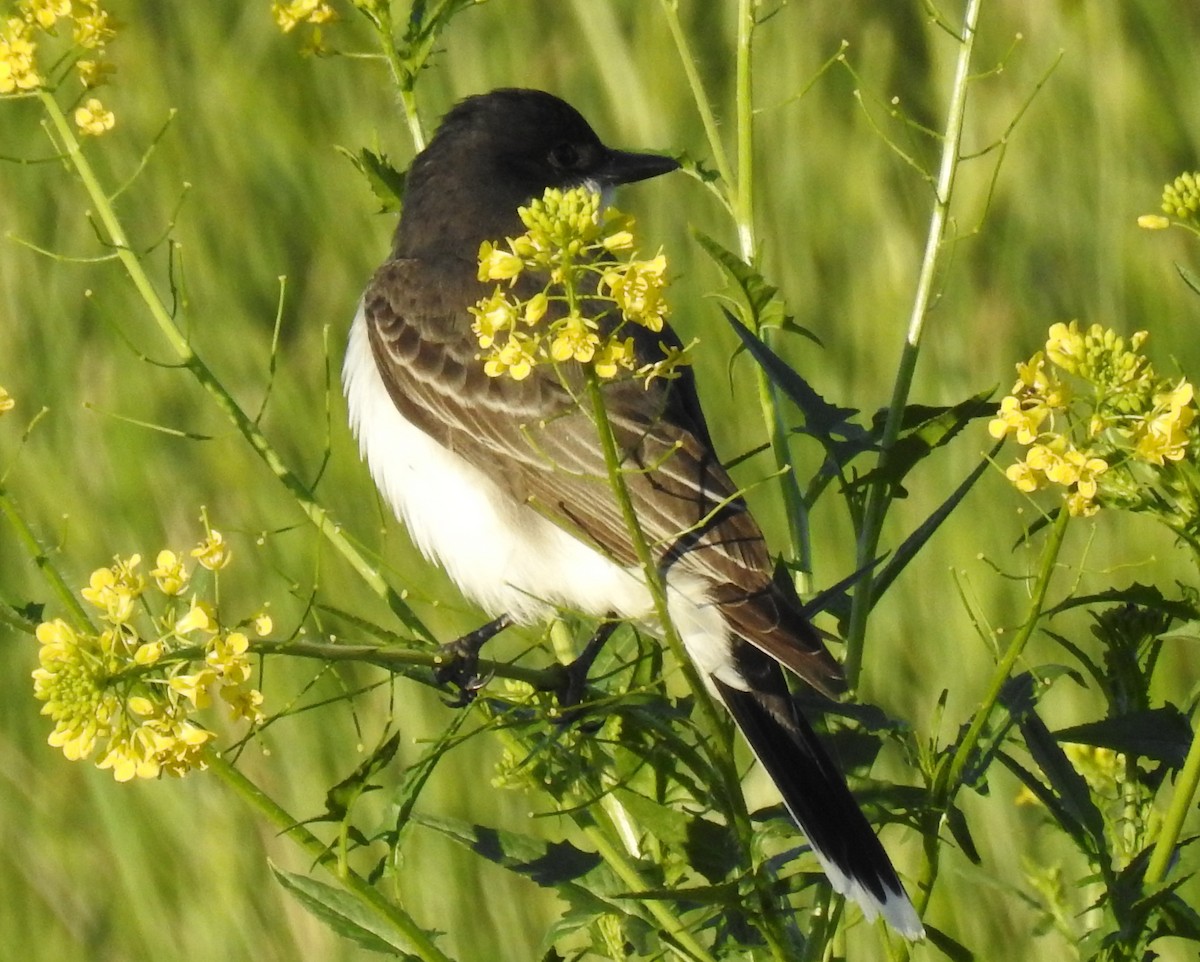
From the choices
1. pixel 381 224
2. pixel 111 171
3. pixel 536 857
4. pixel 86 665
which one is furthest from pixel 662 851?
pixel 111 171

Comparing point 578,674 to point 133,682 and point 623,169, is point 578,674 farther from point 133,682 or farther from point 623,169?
point 623,169

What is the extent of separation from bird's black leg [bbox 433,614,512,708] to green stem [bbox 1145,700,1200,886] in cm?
143

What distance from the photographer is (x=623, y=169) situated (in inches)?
208

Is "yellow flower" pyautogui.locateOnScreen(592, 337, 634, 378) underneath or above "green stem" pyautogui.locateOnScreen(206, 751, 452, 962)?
above

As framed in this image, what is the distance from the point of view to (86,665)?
2453mm

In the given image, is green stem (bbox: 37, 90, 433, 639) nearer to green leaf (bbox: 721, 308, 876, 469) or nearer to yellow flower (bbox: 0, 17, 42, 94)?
yellow flower (bbox: 0, 17, 42, 94)

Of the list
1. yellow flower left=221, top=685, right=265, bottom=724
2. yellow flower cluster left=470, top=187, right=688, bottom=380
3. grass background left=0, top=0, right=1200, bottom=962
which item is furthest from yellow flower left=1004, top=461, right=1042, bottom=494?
grass background left=0, top=0, right=1200, bottom=962

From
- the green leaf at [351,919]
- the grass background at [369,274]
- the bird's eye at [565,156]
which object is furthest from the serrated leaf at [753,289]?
the bird's eye at [565,156]

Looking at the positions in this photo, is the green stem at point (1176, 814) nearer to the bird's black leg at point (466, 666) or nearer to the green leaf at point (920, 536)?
the green leaf at point (920, 536)

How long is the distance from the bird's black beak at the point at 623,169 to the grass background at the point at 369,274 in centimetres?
Answer: 54

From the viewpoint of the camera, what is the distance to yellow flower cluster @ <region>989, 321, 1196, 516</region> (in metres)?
2.51

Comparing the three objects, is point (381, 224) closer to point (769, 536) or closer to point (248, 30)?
point (248, 30)

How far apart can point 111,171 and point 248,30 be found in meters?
0.76

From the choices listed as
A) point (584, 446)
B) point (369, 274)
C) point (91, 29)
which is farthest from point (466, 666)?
point (369, 274)
